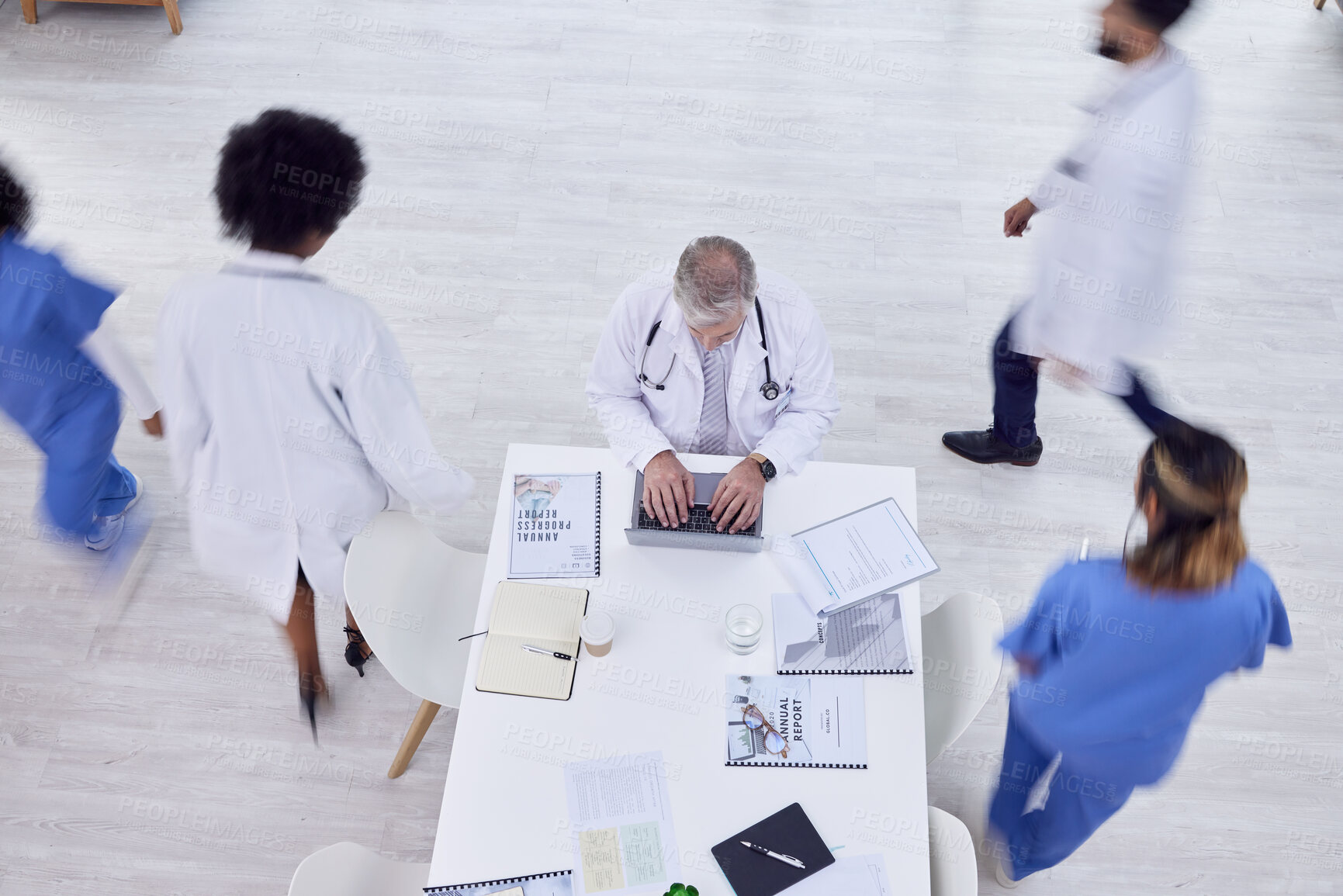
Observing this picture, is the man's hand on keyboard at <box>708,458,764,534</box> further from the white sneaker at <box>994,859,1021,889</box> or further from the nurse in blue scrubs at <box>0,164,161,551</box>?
the nurse in blue scrubs at <box>0,164,161,551</box>

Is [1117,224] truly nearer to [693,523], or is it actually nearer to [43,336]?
[693,523]

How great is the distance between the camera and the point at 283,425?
6.64 ft

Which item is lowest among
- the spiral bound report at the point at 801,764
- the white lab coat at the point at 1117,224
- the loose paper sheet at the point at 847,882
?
the loose paper sheet at the point at 847,882

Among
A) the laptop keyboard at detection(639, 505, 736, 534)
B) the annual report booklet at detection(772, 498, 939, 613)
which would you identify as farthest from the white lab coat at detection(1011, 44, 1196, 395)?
the laptop keyboard at detection(639, 505, 736, 534)

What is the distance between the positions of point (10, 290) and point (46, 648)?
132 cm

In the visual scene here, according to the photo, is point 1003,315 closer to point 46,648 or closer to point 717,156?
point 717,156

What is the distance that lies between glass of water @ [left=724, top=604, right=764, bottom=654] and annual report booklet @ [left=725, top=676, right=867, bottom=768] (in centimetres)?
7

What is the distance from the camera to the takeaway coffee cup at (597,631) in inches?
81.4

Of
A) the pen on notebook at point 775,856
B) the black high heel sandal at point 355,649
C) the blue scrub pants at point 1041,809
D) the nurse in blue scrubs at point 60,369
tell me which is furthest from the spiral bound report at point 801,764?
the nurse in blue scrubs at point 60,369

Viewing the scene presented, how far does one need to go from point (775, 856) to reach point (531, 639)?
70cm

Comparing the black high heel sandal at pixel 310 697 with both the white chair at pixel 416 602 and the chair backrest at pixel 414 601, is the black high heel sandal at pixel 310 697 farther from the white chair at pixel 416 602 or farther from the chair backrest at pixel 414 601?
the chair backrest at pixel 414 601

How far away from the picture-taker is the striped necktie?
243 cm

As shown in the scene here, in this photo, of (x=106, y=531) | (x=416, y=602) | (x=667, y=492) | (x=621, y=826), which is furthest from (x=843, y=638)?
(x=106, y=531)

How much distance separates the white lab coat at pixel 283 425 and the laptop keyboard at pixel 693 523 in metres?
0.47
